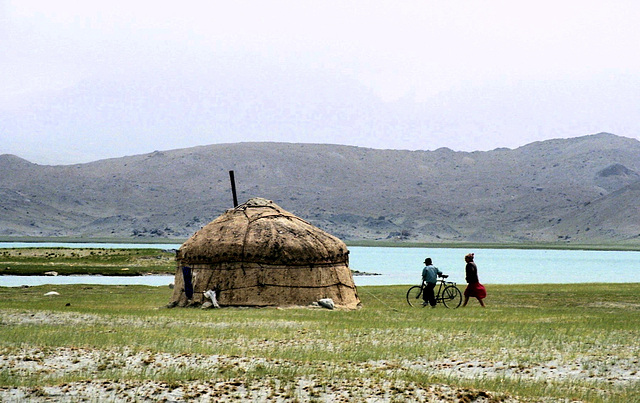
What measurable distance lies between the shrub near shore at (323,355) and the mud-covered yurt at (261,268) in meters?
2.47

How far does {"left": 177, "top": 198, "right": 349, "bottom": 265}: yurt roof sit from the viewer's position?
2469 cm

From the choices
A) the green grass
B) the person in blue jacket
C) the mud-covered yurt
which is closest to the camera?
the person in blue jacket

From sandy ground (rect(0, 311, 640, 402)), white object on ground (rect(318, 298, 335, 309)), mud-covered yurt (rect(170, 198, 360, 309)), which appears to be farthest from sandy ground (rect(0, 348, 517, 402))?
mud-covered yurt (rect(170, 198, 360, 309))

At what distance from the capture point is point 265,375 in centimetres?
1186

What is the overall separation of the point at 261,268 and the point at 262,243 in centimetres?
76

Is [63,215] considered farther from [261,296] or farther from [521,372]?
[521,372]

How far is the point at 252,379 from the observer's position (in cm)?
1160

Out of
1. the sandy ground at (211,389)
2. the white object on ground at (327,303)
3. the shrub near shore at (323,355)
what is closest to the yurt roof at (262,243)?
the white object on ground at (327,303)

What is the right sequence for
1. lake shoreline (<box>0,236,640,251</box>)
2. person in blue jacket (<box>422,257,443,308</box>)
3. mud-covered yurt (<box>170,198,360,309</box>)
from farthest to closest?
lake shoreline (<box>0,236,640,251</box>) < mud-covered yurt (<box>170,198,360,309</box>) < person in blue jacket (<box>422,257,443,308</box>)

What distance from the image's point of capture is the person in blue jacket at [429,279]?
926 inches

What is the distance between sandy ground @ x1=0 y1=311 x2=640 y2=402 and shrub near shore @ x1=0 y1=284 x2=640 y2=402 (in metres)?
0.03

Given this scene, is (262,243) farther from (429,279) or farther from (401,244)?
(401,244)

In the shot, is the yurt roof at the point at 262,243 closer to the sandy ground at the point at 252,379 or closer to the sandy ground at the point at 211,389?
the sandy ground at the point at 252,379

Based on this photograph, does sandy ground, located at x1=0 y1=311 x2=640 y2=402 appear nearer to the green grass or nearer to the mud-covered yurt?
the mud-covered yurt
